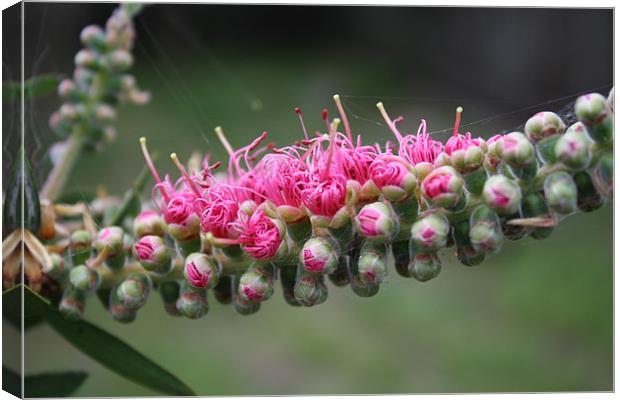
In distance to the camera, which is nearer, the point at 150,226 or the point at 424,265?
the point at 424,265

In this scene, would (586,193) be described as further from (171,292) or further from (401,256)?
(171,292)

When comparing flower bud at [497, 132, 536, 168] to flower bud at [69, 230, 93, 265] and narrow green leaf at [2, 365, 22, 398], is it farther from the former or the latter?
narrow green leaf at [2, 365, 22, 398]

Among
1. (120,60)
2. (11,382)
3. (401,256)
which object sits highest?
→ (120,60)

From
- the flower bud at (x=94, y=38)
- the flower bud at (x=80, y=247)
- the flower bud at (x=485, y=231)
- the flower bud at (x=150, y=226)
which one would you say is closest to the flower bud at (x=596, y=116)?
the flower bud at (x=485, y=231)

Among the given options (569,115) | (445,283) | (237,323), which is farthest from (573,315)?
Answer: (569,115)

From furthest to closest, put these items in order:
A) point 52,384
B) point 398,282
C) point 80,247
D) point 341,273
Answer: point 398,282 < point 52,384 < point 80,247 < point 341,273

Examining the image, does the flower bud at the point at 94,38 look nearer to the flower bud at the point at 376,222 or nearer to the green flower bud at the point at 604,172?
the flower bud at the point at 376,222

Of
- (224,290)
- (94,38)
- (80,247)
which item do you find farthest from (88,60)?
(224,290)
